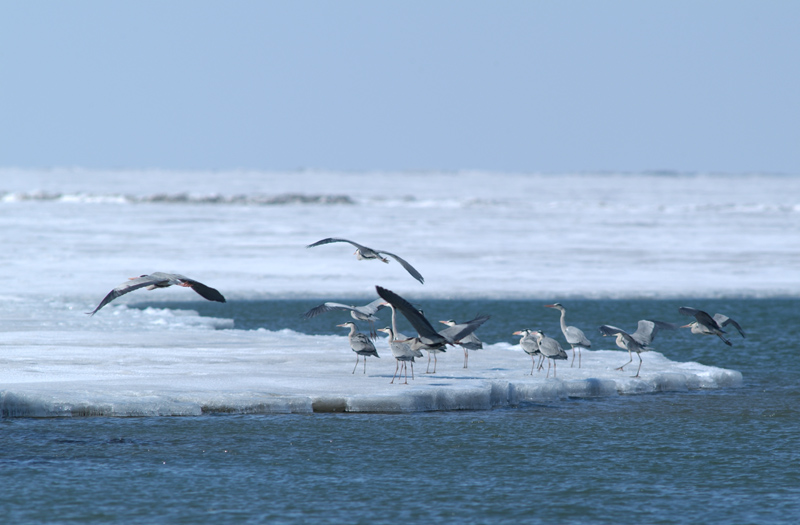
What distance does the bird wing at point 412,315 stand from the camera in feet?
28.6

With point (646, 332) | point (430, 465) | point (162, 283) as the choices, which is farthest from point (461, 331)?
point (162, 283)

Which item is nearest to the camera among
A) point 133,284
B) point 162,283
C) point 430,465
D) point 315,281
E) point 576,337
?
point 430,465

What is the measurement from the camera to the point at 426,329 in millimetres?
10164

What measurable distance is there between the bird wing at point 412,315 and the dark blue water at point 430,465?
3.33 ft

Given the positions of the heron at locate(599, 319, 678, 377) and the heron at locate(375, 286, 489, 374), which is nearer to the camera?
the heron at locate(375, 286, 489, 374)

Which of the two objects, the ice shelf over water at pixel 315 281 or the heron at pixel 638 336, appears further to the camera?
the heron at pixel 638 336

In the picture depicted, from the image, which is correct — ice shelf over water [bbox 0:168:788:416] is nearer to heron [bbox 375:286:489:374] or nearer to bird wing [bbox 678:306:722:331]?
heron [bbox 375:286:489:374]

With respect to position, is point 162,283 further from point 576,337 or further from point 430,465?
point 576,337

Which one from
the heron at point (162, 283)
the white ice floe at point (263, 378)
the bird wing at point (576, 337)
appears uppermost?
the heron at point (162, 283)

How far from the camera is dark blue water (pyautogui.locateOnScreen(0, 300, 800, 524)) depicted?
812 cm

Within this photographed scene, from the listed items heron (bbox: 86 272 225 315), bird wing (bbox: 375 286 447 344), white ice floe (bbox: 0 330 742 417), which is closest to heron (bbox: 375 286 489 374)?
bird wing (bbox: 375 286 447 344)

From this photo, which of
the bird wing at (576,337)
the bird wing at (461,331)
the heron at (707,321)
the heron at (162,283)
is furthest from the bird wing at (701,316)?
the heron at (162,283)

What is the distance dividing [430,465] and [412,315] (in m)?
1.41

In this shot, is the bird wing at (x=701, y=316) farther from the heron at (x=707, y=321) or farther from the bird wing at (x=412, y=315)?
the bird wing at (x=412, y=315)
